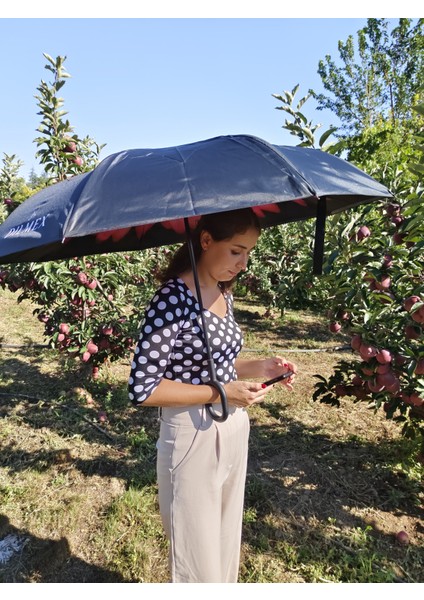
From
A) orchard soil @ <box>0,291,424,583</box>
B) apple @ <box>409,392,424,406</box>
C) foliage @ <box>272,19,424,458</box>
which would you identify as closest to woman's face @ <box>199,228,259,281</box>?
foliage @ <box>272,19,424,458</box>

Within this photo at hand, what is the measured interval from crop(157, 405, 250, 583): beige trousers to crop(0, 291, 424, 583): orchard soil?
0.90 metres

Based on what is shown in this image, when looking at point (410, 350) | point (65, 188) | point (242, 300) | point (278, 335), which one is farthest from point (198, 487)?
point (242, 300)

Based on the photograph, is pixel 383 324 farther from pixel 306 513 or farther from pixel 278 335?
pixel 278 335

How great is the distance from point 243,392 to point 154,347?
0.99 ft

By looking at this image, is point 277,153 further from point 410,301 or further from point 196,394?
point 410,301

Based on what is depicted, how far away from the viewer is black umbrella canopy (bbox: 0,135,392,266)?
111 cm

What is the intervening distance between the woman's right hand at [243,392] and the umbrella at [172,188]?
5 cm

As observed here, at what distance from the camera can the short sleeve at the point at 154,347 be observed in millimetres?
1308

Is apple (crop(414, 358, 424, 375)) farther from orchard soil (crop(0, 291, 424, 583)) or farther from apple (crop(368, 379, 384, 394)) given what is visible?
orchard soil (crop(0, 291, 424, 583))

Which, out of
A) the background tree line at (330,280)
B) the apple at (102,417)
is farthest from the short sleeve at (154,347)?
the apple at (102,417)

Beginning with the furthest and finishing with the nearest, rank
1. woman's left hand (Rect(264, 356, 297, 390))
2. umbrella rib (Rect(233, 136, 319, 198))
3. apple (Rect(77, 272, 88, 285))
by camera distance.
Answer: apple (Rect(77, 272, 88, 285)), woman's left hand (Rect(264, 356, 297, 390)), umbrella rib (Rect(233, 136, 319, 198))

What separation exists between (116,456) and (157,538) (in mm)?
867

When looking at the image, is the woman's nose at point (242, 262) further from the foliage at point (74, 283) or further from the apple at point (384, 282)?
the foliage at point (74, 283)

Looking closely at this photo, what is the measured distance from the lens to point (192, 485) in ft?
4.47
